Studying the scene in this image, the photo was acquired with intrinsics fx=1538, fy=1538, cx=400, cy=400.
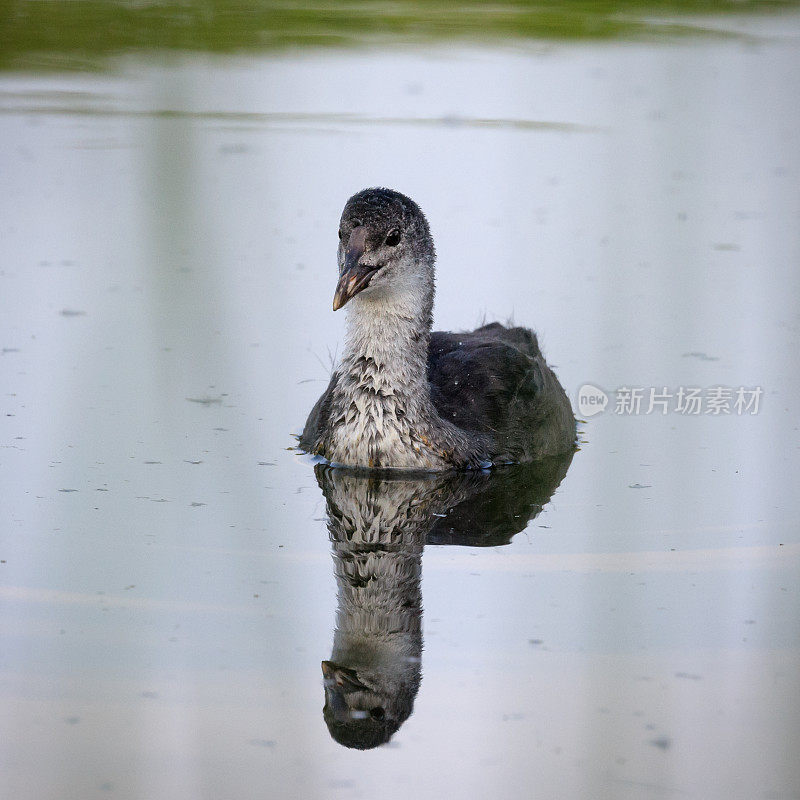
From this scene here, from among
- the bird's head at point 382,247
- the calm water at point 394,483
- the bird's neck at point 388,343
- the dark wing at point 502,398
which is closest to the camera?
the calm water at point 394,483

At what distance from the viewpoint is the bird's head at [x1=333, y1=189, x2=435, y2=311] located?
15.9 ft

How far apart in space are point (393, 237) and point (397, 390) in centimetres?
50

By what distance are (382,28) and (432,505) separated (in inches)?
263

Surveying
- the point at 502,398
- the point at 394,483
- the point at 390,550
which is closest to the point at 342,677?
the point at 390,550

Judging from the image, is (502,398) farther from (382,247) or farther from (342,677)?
(342,677)

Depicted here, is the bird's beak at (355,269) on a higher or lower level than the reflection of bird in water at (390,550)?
higher

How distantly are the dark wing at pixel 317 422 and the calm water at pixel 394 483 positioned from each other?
12cm

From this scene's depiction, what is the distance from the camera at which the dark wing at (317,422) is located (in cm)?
515

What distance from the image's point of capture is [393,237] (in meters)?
4.97

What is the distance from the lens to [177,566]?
13.0 ft

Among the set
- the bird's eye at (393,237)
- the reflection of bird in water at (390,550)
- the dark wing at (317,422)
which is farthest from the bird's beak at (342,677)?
the bird's eye at (393,237)

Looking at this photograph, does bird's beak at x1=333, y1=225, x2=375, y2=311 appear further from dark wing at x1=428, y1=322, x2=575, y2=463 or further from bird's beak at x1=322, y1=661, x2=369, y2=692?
bird's beak at x1=322, y1=661, x2=369, y2=692

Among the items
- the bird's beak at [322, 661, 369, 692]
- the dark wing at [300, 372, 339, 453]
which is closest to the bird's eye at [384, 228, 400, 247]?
the dark wing at [300, 372, 339, 453]

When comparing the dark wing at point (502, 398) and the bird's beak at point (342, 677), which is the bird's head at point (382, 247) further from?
the bird's beak at point (342, 677)
